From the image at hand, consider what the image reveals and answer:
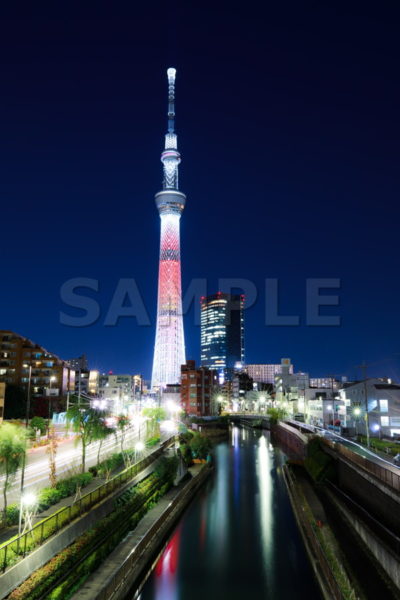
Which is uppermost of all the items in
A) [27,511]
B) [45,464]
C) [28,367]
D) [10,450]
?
[28,367]

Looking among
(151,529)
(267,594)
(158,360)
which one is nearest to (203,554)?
(151,529)

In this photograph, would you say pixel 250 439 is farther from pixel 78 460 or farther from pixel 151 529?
pixel 151 529

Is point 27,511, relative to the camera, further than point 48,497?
No

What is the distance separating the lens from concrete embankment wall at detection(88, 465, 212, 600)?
11.8 meters

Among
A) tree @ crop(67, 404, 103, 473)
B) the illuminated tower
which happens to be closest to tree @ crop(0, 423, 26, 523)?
tree @ crop(67, 404, 103, 473)

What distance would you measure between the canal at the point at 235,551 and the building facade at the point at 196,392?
125 feet

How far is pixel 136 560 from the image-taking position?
1447cm

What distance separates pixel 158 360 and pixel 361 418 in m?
44.3

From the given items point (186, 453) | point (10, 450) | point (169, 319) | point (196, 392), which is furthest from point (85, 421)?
point (169, 319)

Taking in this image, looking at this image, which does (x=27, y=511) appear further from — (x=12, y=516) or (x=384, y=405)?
(x=384, y=405)

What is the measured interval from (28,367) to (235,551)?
4195cm

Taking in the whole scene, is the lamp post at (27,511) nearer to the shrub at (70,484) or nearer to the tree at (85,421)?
the shrub at (70,484)

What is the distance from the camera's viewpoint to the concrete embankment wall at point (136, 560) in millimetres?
11820

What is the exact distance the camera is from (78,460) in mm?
23641
